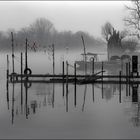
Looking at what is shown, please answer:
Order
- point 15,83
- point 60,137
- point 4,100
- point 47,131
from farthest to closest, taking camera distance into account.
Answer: point 15,83 → point 4,100 → point 47,131 → point 60,137

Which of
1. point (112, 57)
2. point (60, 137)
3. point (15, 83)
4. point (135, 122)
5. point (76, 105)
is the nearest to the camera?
point (60, 137)

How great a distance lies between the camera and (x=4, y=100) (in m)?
21.8

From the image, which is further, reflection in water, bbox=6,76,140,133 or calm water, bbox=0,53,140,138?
reflection in water, bbox=6,76,140,133

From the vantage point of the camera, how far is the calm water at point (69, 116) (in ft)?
44.6

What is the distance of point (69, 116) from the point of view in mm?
16734

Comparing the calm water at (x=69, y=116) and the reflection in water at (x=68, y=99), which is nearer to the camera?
the calm water at (x=69, y=116)

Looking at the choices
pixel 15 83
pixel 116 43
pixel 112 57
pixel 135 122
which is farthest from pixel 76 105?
pixel 116 43

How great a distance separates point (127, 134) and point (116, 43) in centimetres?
5437

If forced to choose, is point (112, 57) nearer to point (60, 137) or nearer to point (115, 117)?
point (115, 117)

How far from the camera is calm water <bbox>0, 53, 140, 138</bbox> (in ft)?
44.6

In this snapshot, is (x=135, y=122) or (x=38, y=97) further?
(x=38, y=97)

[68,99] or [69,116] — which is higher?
[68,99]

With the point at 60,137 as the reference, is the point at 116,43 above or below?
above

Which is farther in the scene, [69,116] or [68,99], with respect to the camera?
[68,99]
